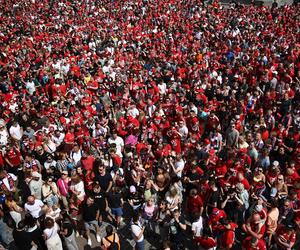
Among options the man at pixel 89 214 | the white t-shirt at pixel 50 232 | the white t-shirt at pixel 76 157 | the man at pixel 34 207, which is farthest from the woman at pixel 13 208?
the white t-shirt at pixel 76 157

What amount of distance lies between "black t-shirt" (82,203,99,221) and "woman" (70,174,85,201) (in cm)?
55

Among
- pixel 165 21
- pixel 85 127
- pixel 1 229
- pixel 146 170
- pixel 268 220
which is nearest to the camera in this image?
pixel 268 220

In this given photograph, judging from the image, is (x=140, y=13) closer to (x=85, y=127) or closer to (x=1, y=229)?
(x=85, y=127)

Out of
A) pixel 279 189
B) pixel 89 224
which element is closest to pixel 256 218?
pixel 279 189

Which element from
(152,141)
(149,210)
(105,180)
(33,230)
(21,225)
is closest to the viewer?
(21,225)

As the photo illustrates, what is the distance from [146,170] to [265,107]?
5.19 m

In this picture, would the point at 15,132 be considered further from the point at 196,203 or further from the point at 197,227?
the point at 197,227

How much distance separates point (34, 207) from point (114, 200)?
1.73m

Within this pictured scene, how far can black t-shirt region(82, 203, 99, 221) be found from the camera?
7566 millimetres

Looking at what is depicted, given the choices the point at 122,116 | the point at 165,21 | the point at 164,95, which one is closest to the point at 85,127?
the point at 122,116

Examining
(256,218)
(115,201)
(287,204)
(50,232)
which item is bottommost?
(115,201)

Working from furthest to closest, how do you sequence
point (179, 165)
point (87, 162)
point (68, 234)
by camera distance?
point (87, 162), point (179, 165), point (68, 234)

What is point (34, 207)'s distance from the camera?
25.4ft

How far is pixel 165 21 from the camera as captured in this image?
902 inches
